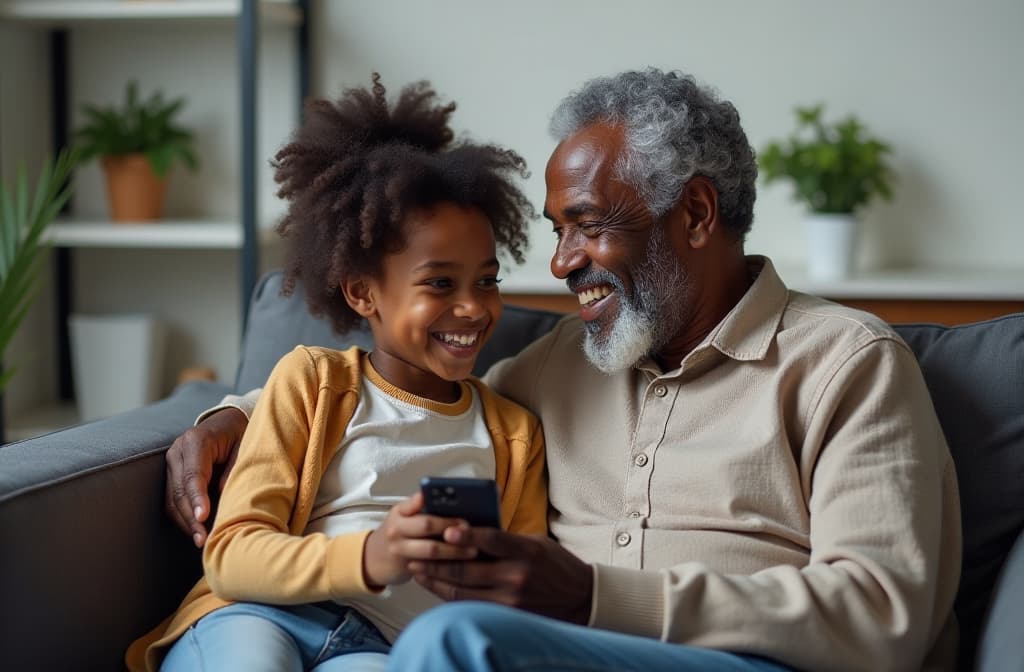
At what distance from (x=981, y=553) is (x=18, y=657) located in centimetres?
126

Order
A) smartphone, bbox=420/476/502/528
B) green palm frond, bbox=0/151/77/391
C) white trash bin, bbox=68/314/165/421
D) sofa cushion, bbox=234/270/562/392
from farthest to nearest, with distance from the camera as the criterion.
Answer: white trash bin, bbox=68/314/165/421 → green palm frond, bbox=0/151/77/391 → sofa cushion, bbox=234/270/562/392 → smartphone, bbox=420/476/502/528

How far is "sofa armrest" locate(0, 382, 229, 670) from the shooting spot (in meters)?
1.40

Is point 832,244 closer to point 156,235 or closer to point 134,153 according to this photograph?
point 156,235

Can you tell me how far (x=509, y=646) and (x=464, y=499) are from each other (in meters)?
0.18

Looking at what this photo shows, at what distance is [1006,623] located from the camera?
4.50ft

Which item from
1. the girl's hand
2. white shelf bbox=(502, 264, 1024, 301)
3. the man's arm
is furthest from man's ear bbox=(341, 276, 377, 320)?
white shelf bbox=(502, 264, 1024, 301)

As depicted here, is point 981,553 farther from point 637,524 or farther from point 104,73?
point 104,73

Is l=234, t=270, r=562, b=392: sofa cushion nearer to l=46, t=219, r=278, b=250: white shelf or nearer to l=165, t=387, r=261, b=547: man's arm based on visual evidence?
l=165, t=387, r=261, b=547: man's arm

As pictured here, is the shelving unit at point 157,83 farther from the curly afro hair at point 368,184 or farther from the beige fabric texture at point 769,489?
the beige fabric texture at point 769,489

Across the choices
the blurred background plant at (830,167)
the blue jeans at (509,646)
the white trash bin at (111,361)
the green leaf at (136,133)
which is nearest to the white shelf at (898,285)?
the blurred background plant at (830,167)

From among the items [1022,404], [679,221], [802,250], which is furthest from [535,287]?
[1022,404]

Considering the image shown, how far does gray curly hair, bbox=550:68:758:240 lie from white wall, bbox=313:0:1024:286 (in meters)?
1.21

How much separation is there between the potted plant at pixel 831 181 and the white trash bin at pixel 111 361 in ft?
5.88

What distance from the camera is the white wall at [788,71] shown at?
118 inches
